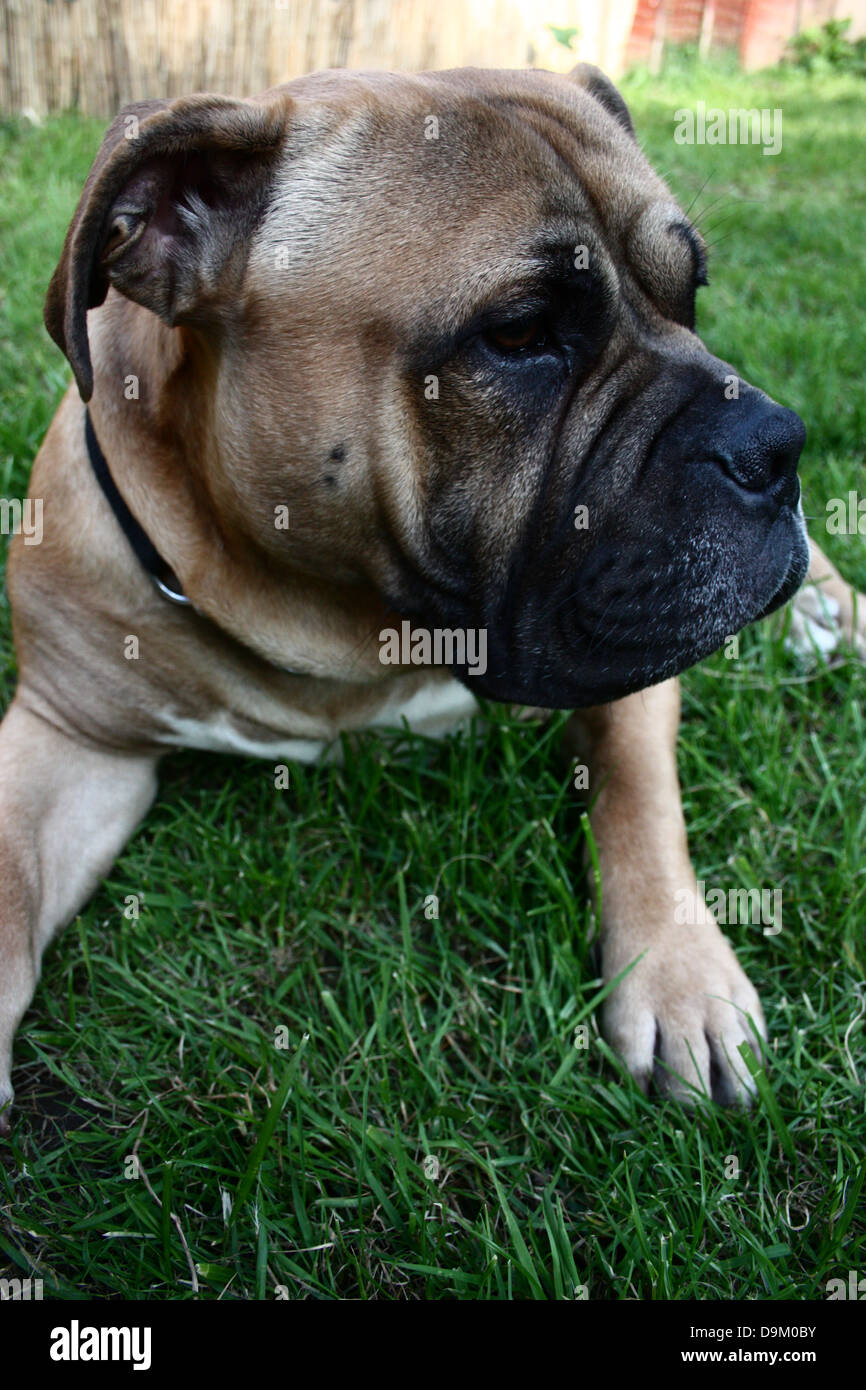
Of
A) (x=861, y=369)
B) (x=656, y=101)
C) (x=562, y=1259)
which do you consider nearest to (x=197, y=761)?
(x=562, y=1259)

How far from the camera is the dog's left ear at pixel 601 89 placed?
2559mm

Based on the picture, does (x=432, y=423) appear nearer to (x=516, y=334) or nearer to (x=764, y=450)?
(x=516, y=334)

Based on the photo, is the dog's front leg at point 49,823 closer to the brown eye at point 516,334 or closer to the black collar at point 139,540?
the black collar at point 139,540

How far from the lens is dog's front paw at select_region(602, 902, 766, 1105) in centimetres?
210

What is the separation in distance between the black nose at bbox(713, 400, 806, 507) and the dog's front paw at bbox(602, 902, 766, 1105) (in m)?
0.88

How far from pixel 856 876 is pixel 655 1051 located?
635 mm

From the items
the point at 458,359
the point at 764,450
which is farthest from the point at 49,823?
the point at 764,450

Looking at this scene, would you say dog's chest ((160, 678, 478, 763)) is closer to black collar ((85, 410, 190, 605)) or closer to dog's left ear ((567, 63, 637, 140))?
black collar ((85, 410, 190, 605))

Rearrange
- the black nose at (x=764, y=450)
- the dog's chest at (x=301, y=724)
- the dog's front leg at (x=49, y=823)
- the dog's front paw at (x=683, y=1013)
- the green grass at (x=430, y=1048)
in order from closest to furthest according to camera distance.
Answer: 1. the green grass at (x=430, y=1048)
2. the black nose at (x=764, y=450)
3. the dog's front paw at (x=683, y=1013)
4. the dog's front leg at (x=49, y=823)
5. the dog's chest at (x=301, y=724)

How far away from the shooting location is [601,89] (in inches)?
101

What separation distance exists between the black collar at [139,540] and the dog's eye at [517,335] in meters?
0.80

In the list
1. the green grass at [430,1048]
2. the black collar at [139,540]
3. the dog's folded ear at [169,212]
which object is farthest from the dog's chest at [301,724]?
the dog's folded ear at [169,212]

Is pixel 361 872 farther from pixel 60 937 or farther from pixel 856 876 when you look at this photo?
pixel 856 876

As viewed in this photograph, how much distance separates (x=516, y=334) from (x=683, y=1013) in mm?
1256
